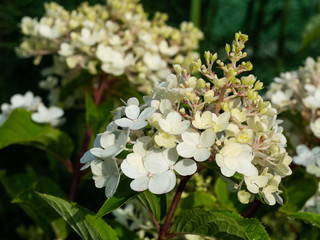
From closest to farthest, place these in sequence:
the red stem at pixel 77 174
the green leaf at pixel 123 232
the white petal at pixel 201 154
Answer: the white petal at pixel 201 154, the green leaf at pixel 123 232, the red stem at pixel 77 174

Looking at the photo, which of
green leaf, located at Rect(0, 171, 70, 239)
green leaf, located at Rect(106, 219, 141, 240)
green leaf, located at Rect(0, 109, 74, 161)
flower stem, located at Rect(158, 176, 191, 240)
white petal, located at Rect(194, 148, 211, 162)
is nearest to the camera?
white petal, located at Rect(194, 148, 211, 162)

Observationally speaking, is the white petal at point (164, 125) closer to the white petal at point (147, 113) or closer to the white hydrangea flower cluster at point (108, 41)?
the white petal at point (147, 113)

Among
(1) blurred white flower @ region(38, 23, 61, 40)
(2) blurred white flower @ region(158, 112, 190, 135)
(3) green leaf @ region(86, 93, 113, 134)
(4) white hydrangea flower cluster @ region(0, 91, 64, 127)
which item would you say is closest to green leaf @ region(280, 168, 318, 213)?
(2) blurred white flower @ region(158, 112, 190, 135)

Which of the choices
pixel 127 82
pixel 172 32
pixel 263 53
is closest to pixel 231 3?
pixel 263 53

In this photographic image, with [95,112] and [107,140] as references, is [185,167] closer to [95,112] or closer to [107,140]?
[107,140]

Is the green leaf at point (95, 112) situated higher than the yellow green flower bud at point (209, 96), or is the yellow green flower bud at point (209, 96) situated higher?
the green leaf at point (95, 112)

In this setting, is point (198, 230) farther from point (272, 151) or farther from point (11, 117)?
point (11, 117)

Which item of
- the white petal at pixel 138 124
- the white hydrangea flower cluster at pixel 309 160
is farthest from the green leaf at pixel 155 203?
the white hydrangea flower cluster at pixel 309 160

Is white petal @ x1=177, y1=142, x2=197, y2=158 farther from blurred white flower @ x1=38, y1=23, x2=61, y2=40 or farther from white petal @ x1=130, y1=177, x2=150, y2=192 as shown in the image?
blurred white flower @ x1=38, y1=23, x2=61, y2=40
